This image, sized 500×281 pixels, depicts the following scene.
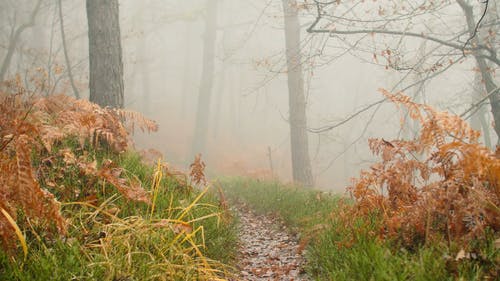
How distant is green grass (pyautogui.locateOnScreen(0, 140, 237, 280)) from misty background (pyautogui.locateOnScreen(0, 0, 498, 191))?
12.1 metres

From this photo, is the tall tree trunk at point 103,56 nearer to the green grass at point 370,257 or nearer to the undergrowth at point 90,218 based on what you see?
the undergrowth at point 90,218

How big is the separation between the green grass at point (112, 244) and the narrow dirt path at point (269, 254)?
27 centimetres

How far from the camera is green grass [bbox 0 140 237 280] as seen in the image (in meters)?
2.92

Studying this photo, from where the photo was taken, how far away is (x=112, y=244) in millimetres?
3461

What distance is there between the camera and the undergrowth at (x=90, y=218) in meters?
2.85

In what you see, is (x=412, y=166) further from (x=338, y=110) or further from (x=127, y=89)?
(x=338, y=110)

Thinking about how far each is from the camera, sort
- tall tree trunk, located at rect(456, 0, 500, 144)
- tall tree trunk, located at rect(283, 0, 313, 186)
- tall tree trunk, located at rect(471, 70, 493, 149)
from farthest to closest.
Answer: tall tree trunk, located at rect(283, 0, 313, 186), tall tree trunk, located at rect(471, 70, 493, 149), tall tree trunk, located at rect(456, 0, 500, 144)

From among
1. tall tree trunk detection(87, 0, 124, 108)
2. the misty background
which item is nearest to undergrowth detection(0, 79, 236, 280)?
tall tree trunk detection(87, 0, 124, 108)

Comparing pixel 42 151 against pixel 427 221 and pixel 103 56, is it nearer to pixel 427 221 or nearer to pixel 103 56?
pixel 103 56

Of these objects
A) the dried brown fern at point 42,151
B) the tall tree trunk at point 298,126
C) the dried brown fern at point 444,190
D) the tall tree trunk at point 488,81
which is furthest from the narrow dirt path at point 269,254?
the tall tree trunk at point 298,126

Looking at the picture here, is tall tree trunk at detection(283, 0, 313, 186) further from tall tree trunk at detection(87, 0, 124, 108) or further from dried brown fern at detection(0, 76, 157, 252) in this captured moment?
dried brown fern at detection(0, 76, 157, 252)

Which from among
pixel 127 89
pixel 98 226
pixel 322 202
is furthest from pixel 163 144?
pixel 98 226

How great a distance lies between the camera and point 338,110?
172 ft

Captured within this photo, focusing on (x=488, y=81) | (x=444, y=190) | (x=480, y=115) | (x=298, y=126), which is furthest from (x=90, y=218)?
(x=480, y=115)
